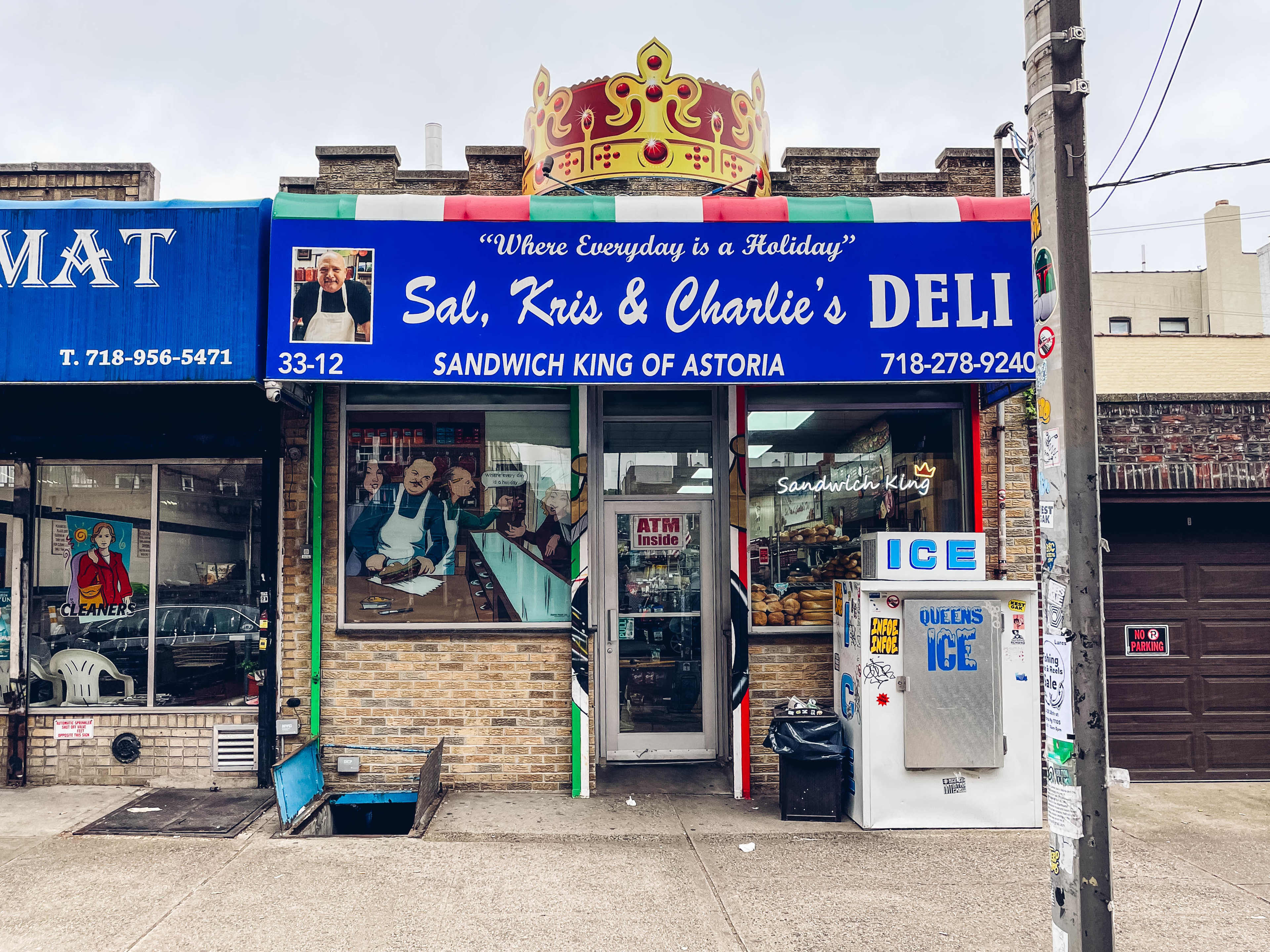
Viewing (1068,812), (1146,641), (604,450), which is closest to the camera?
(1068,812)

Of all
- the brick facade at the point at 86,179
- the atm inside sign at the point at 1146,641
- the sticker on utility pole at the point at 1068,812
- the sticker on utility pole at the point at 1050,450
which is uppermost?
the brick facade at the point at 86,179

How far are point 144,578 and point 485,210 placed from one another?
13.4 ft

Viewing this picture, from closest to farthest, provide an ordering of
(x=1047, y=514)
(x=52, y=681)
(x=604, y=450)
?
(x=1047, y=514), (x=52, y=681), (x=604, y=450)

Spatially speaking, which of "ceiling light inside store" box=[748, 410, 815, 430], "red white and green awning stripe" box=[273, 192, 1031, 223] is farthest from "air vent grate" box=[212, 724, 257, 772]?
"ceiling light inside store" box=[748, 410, 815, 430]

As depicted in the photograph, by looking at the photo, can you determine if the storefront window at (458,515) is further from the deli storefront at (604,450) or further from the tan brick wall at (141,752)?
the tan brick wall at (141,752)

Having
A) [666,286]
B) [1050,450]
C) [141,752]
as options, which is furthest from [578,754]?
[1050,450]

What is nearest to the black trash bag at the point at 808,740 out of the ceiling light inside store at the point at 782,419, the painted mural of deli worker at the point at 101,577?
the ceiling light inside store at the point at 782,419

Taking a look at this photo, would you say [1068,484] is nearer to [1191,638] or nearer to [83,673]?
[1191,638]

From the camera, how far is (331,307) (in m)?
5.95

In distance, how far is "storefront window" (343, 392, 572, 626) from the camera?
6.95 m

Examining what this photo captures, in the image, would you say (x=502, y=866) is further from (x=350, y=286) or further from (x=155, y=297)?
(x=155, y=297)

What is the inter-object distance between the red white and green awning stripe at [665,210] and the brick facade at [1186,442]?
93.1 inches

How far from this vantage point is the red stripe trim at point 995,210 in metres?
6.16

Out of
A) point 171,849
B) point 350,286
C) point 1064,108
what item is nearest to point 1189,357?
point 1064,108
